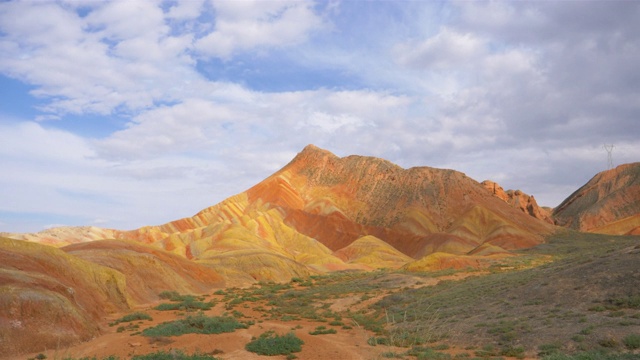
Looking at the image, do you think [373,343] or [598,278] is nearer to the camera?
[373,343]

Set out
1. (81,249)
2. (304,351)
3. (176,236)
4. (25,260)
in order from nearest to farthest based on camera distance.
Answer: (304,351) < (25,260) < (81,249) < (176,236)

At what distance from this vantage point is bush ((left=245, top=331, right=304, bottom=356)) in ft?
59.4

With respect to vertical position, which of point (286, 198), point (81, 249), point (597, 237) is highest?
point (286, 198)

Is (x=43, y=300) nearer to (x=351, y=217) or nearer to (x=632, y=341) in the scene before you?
(x=632, y=341)

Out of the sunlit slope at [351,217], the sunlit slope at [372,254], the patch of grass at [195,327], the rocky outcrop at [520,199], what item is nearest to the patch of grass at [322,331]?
the patch of grass at [195,327]

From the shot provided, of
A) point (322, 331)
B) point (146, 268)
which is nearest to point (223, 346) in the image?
point (322, 331)

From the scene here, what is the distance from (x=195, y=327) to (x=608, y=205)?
13808cm

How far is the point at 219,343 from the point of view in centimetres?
1947

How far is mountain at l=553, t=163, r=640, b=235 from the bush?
121634 millimetres

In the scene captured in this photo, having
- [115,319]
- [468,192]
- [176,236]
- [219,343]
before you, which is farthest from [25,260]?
[468,192]

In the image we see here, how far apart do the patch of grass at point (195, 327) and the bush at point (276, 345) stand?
3.30 meters

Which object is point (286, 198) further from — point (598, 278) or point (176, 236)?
point (598, 278)

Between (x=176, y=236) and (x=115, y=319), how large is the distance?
2588 inches

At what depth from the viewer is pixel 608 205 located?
131 metres
